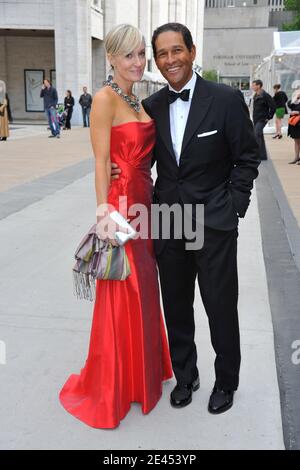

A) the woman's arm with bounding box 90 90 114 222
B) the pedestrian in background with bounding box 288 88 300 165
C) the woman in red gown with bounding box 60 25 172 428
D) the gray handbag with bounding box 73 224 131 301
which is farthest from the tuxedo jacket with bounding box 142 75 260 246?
the pedestrian in background with bounding box 288 88 300 165

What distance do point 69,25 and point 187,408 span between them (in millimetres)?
24136

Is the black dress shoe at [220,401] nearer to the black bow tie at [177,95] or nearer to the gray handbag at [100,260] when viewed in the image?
the gray handbag at [100,260]

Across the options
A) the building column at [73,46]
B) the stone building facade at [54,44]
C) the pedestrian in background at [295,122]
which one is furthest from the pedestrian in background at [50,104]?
the pedestrian in background at [295,122]

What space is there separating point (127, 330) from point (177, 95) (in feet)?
3.85

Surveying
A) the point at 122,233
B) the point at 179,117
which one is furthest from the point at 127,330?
the point at 179,117

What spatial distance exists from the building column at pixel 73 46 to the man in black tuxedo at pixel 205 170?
23360 mm

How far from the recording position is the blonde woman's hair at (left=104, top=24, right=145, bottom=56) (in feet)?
7.86

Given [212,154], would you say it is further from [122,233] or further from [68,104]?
[68,104]

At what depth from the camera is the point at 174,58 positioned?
2.34 metres

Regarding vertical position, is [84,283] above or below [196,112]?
below

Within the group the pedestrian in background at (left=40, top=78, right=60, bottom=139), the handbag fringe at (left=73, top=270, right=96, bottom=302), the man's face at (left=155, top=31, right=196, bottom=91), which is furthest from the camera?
the pedestrian in background at (left=40, top=78, right=60, bottom=139)

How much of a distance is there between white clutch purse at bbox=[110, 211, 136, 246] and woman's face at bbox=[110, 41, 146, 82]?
651mm

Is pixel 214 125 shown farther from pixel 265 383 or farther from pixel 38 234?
pixel 38 234

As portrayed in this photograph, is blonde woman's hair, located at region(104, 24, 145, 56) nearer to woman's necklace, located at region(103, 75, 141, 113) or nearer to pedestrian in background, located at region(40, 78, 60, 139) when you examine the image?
woman's necklace, located at region(103, 75, 141, 113)
